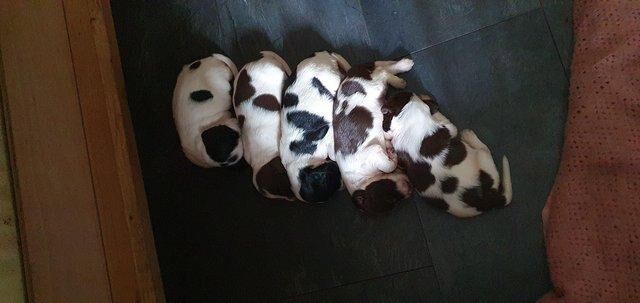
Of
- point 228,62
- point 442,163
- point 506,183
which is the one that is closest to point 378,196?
point 442,163

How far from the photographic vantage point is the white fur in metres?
1.82

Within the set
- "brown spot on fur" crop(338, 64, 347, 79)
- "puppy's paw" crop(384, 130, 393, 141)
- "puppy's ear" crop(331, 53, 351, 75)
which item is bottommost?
"puppy's paw" crop(384, 130, 393, 141)

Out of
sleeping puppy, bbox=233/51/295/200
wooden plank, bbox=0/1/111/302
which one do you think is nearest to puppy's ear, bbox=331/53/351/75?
sleeping puppy, bbox=233/51/295/200

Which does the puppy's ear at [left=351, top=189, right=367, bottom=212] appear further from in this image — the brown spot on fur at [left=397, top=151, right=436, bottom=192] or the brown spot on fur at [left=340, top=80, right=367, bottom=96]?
the brown spot on fur at [left=340, top=80, right=367, bottom=96]

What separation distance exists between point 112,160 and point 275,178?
0.59 metres

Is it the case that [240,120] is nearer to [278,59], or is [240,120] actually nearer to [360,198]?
[278,59]

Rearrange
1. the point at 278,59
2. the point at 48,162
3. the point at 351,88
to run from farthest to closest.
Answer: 1. the point at 278,59
2. the point at 351,88
3. the point at 48,162

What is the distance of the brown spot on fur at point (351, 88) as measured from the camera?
6.11 feet

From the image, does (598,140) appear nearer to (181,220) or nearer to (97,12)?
(181,220)

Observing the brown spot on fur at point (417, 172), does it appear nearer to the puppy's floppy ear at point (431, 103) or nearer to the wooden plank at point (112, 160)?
the puppy's floppy ear at point (431, 103)

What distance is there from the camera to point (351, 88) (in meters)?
1.87

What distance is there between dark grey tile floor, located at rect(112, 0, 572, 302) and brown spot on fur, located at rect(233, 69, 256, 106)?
0.30m

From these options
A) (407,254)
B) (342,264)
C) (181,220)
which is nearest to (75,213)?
(181,220)

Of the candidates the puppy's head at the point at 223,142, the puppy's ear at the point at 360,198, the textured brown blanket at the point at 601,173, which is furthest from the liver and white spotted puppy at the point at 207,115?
the textured brown blanket at the point at 601,173
